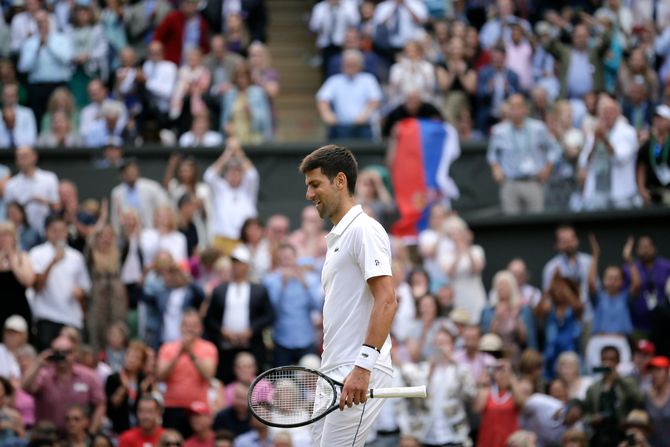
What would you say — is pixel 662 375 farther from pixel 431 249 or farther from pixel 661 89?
pixel 661 89

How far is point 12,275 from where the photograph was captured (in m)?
15.3

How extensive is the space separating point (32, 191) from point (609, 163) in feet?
21.2

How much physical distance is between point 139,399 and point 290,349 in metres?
2.09

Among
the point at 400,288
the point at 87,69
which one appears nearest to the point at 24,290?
the point at 400,288

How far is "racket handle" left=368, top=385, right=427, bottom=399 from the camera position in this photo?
7.58m

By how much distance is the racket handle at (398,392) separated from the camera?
24.9 ft

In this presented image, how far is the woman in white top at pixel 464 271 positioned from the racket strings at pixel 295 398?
845 cm

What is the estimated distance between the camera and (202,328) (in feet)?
50.1

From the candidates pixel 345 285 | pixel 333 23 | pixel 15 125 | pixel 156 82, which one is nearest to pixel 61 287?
pixel 15 125

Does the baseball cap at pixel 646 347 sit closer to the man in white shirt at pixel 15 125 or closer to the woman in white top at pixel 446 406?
the woman in white top at pixel 446 406

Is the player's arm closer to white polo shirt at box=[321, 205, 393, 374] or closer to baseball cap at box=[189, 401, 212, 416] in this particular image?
white polo shirt at box=[321, 205, 393, 374]

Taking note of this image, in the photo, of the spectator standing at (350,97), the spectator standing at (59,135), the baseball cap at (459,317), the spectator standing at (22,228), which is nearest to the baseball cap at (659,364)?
the baseball cap at (459,317)

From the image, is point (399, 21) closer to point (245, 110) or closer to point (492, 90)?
point (492, 90)

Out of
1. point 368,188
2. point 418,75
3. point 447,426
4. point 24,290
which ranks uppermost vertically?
point 418,75
